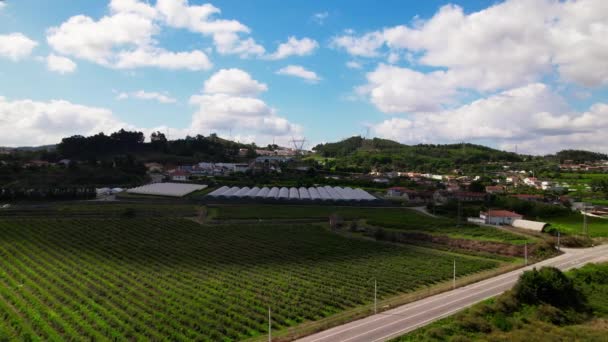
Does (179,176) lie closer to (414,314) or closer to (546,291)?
(414,314)

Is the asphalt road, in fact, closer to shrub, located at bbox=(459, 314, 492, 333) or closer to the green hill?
shrub, located at bbox=(459, 314, 492, 333)

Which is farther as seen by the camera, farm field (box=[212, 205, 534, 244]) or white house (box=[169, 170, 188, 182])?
white house (box=[169, 170, 188, 182])

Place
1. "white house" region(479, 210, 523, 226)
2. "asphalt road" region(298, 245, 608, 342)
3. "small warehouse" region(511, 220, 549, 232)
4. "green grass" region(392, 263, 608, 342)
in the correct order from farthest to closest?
"white house" region(479, 210, 523, 226)
"small warehouse" region(511, 220, 549, 232)
"asphalt road" region(298, 245, 608, 342)
"green grass" region(392, 263, 608, 342)

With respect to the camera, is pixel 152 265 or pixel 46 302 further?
pixel 152 265

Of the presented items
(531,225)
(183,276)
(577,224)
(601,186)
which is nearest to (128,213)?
(183,276)

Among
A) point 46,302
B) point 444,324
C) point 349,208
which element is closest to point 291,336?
point 444,324

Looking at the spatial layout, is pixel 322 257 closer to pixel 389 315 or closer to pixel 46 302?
pixel 389 315

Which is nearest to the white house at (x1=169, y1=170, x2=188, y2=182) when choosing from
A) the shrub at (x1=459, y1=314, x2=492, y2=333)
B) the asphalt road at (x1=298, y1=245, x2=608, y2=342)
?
the asphalt road at (x1=298, y1=245, x2=608, y2=342)
